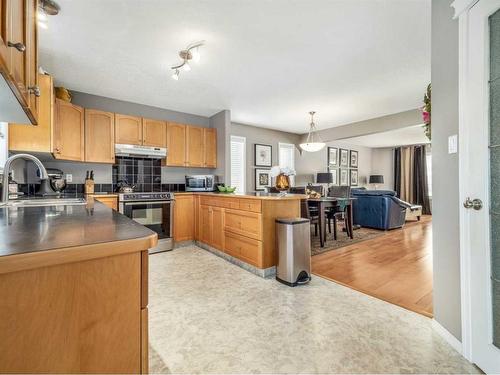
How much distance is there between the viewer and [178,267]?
118 inches

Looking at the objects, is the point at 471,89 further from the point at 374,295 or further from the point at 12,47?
the point at 12,47

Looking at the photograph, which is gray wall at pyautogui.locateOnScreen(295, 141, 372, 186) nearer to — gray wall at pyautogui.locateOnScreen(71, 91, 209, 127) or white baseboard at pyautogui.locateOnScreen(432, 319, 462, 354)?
gray wall at pyautogui.locateOnScreen(71, 91, 209, 127)

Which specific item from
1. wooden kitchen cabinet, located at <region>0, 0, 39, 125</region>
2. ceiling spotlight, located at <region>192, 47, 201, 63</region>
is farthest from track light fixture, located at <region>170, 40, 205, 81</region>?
wooden kitchen cabinet, located at <region>0, 0, 39, 125</region>

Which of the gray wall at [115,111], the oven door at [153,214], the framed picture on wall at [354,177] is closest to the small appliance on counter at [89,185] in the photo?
the gray wall at [115,111]

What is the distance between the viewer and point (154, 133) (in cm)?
409

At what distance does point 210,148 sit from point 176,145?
654 mm

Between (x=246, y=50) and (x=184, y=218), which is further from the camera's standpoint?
(x=184, y=218)

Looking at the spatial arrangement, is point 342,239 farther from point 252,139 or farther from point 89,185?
point 89,185

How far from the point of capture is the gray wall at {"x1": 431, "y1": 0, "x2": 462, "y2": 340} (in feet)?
4.89

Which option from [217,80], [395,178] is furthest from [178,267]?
[395,178]

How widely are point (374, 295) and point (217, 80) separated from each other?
121 inches

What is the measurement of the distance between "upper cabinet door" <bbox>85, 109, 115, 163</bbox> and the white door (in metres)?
4.09

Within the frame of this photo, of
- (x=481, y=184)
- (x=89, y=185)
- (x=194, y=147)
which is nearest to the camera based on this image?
(x=481, y=184)

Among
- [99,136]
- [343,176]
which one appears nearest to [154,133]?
[99,136]
